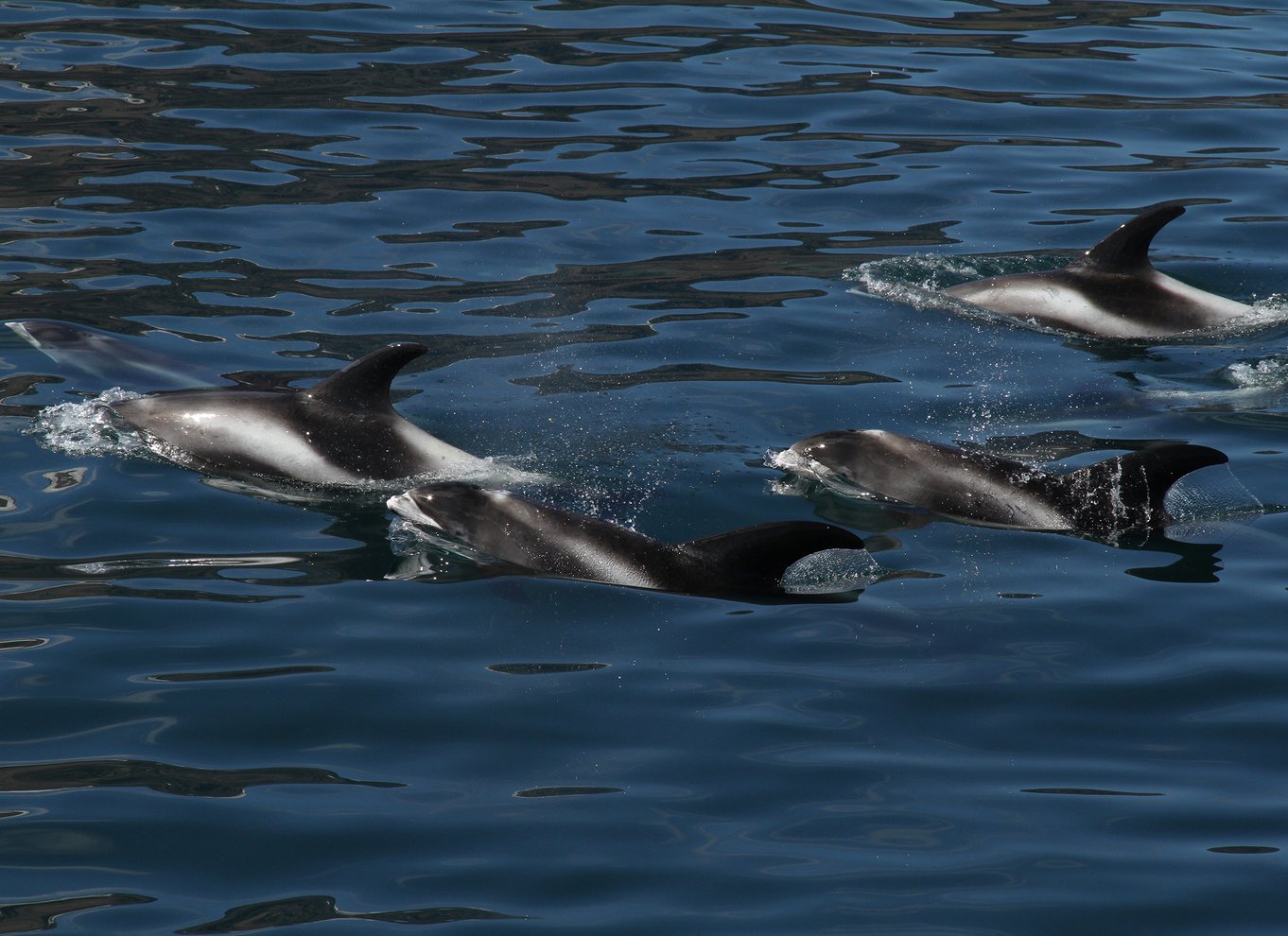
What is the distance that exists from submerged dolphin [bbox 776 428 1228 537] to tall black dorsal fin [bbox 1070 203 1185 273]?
3998mm

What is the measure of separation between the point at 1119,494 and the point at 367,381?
426 cm

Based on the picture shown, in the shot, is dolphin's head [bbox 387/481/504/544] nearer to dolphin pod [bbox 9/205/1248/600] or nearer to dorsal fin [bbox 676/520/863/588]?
dolphin pod [bbox 9/205/1248/600]

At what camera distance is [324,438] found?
9.66 meters

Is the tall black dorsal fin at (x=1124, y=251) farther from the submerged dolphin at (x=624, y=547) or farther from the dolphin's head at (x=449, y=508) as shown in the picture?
the dolphin's head at (x=449, y=508)

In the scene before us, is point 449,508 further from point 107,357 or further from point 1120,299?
point 1120,299

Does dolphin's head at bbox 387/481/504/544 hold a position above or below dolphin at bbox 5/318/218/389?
below

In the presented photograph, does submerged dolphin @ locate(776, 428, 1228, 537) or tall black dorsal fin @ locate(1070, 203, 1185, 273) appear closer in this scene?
submerged dolphin @ locate(776, 428, 1228, 537)

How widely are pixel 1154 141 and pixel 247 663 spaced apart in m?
14.2

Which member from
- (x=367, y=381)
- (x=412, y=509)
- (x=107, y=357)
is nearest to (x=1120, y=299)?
(x=367, y=381)

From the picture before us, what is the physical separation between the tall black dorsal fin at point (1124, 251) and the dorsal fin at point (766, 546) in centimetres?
575

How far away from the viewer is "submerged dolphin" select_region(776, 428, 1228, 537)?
9.02 m

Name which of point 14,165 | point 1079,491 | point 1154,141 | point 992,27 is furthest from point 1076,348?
point 992,27

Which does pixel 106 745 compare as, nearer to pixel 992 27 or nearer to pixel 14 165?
pixel 14 165

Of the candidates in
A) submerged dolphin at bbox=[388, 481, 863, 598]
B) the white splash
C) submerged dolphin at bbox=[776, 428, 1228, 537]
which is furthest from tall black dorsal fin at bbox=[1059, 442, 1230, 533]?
the white splash
